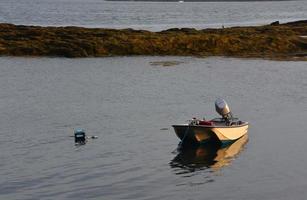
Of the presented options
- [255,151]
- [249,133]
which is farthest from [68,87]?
[255,151]

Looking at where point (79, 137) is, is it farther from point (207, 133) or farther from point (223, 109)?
point (223, 109)

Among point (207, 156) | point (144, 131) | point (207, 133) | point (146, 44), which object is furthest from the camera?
point (146, 44)

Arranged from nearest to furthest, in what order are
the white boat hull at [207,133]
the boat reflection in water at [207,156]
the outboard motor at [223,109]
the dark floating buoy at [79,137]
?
the boat reflection in water at [207,156] → the white boat hull at [207,133] → the dark floating buoy at [79,137] → the outboard motor at [223,109]

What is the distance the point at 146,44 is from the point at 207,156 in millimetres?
39823

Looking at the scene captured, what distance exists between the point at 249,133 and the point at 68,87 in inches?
740

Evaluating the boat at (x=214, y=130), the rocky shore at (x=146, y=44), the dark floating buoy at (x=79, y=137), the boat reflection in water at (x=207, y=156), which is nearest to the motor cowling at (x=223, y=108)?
the boat at (x=214, y=130)

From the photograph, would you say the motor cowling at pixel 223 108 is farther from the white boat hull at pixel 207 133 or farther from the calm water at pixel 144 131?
the calm water at pixel 144 131

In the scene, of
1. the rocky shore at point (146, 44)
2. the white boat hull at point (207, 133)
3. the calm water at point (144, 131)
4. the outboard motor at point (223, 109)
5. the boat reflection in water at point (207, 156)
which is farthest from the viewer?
the rocky shore at point (146, 44)

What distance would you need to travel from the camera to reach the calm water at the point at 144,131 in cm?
2769

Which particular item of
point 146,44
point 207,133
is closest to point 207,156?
point 207,133

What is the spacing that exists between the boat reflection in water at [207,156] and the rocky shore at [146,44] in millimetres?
33197

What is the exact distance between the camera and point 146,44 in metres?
72.0

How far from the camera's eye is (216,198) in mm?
26359

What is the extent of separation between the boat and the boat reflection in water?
32 centimetres
